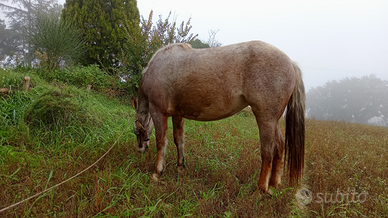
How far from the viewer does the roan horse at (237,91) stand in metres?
2.24

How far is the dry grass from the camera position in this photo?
2057 millimetres

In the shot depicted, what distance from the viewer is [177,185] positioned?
101 inches

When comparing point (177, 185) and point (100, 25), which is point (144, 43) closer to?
point (100, 25)

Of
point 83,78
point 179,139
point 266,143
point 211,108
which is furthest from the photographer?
point 83,78

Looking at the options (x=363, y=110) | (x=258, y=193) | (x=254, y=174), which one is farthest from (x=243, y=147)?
(x=363, y=110)

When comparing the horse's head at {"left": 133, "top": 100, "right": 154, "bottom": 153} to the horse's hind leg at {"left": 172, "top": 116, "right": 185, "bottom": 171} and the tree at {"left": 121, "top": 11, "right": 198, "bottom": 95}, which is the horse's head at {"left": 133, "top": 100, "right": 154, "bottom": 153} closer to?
the horse's hind leg at {"left": 172, "top": 116, "right": 185, "bottom": 171}

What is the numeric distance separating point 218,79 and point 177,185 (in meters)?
1.46

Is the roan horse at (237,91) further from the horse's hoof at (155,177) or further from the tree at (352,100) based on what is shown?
the tree at (352,100)

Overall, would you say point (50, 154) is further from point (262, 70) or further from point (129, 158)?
point (262, 70)

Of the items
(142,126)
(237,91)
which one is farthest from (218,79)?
(142,126)

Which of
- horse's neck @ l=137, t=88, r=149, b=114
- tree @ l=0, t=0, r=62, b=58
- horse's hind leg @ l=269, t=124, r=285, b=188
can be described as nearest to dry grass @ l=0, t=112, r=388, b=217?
horse's hind leg @ l=269, t=124, r=285, b=188

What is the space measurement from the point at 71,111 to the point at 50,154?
1034mm

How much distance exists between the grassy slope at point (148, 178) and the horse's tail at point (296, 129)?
273 mm

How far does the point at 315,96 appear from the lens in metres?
38.2
